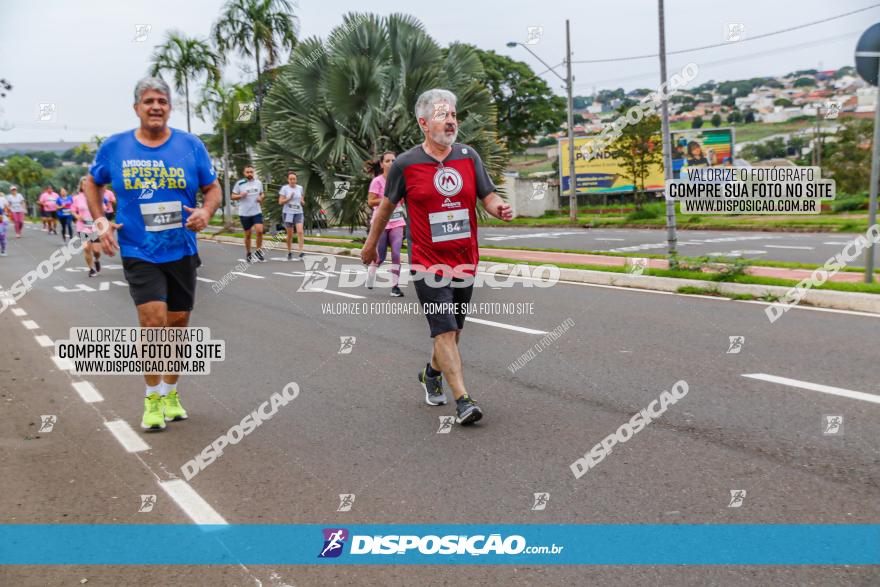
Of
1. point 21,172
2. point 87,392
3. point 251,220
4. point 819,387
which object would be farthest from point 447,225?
point 21,172

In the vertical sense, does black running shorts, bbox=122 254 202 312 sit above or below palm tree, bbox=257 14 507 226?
below

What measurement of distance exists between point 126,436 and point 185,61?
33654mm

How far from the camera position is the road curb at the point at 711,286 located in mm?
9516

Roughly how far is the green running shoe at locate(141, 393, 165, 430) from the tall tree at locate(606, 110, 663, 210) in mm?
39263

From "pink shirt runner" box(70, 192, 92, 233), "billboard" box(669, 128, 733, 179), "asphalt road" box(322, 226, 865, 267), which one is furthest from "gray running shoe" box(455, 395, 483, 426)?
"billboard" box(669, 128, 733, 179)

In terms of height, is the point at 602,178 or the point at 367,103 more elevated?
the point at 367,103

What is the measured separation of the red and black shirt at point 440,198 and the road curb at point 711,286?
19.2 feet

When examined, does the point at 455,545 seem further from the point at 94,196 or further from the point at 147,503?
the point at 94,196

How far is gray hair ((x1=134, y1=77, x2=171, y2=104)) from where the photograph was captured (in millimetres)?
5278

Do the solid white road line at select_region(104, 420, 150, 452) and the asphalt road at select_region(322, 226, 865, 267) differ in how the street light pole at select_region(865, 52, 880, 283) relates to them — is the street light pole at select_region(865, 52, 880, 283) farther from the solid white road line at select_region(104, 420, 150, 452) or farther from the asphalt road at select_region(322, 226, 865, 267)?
the solid white road line at select_region(104, 420, 150, 452)

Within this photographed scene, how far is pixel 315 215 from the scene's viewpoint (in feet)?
71.2

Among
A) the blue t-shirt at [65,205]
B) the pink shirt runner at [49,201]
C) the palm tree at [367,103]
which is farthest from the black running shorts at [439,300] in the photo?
the pink shirt runner at [49,201]

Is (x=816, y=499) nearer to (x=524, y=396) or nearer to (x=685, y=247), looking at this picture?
(x=524, y=396)

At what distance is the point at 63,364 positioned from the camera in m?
7.90
